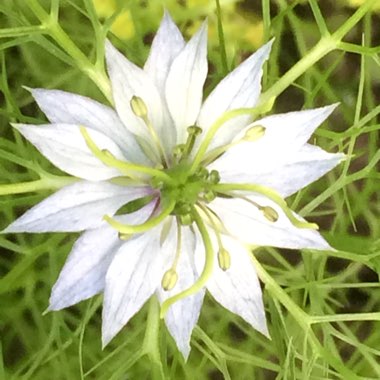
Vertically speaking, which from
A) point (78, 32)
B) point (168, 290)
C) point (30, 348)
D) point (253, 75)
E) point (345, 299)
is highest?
point (78, 32)

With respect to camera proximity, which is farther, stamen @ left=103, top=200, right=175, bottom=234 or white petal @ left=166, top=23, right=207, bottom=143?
white petal @ left=166, top=23, right=207, bottom=143

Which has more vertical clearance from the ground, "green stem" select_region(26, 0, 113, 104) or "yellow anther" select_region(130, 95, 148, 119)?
"green stem" select_region(26, 0, 113, 104)

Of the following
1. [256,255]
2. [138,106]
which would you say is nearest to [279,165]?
[138,106]

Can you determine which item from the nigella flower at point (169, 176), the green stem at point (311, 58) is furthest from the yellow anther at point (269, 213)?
the green stem at point (311, 58)

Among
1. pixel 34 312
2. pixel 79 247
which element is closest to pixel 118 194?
pixel 79 247

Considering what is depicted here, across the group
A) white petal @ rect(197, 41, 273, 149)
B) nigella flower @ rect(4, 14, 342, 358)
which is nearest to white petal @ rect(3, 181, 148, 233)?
nigella flower @ rect(4, 14, 342, 358)

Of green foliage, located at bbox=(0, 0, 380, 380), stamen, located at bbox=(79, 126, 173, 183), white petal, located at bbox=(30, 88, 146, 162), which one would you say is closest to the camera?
stamen, located at bbox=(79, 126, 173, 183)

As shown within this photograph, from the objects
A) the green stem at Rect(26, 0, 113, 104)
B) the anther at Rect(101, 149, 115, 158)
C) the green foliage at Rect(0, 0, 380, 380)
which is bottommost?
the green foliage at Rect(0, 0, 380, 380)

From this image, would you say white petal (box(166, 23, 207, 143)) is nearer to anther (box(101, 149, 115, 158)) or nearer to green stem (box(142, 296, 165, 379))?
anther (box(101, 149, 115, 158))

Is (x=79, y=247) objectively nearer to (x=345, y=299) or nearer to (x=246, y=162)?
(x=246, y=162)
